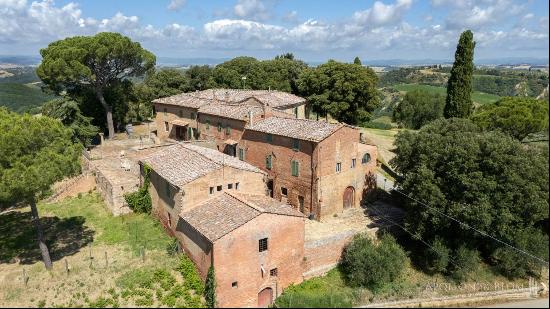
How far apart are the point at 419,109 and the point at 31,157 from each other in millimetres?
Result: 59210

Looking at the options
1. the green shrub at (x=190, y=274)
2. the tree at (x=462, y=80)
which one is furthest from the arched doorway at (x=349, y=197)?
the tree at (x=462, y=80)

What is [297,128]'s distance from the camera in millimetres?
30594

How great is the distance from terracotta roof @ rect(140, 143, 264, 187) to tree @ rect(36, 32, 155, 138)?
1821 centimetres

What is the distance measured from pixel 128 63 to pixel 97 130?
28.3 feet

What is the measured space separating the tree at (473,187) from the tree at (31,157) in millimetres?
20934

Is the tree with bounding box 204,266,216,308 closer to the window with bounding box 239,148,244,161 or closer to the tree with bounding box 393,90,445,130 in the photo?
the window with bounding box 239,148,244,161

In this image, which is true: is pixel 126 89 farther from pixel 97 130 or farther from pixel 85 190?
pixel 85 190

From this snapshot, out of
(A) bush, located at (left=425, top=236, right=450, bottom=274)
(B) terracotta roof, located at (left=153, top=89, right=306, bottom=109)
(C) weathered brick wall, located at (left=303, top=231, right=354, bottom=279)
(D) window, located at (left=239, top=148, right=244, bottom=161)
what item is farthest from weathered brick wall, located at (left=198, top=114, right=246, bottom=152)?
(A) bush, located at (left=425, top=236, right=450, bottom=274)

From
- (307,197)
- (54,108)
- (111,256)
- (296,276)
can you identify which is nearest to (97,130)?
(54,108)

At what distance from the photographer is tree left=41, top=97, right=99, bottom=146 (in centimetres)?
4284

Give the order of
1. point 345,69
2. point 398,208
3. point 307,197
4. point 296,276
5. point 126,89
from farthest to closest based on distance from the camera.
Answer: point 126,89 → point 345,69 → point 398,208 → point 307,197 → point 296,276

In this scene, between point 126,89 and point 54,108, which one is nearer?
point 54,108

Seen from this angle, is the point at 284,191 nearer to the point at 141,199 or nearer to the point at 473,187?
the point at 141,199

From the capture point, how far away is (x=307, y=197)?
29938mm
